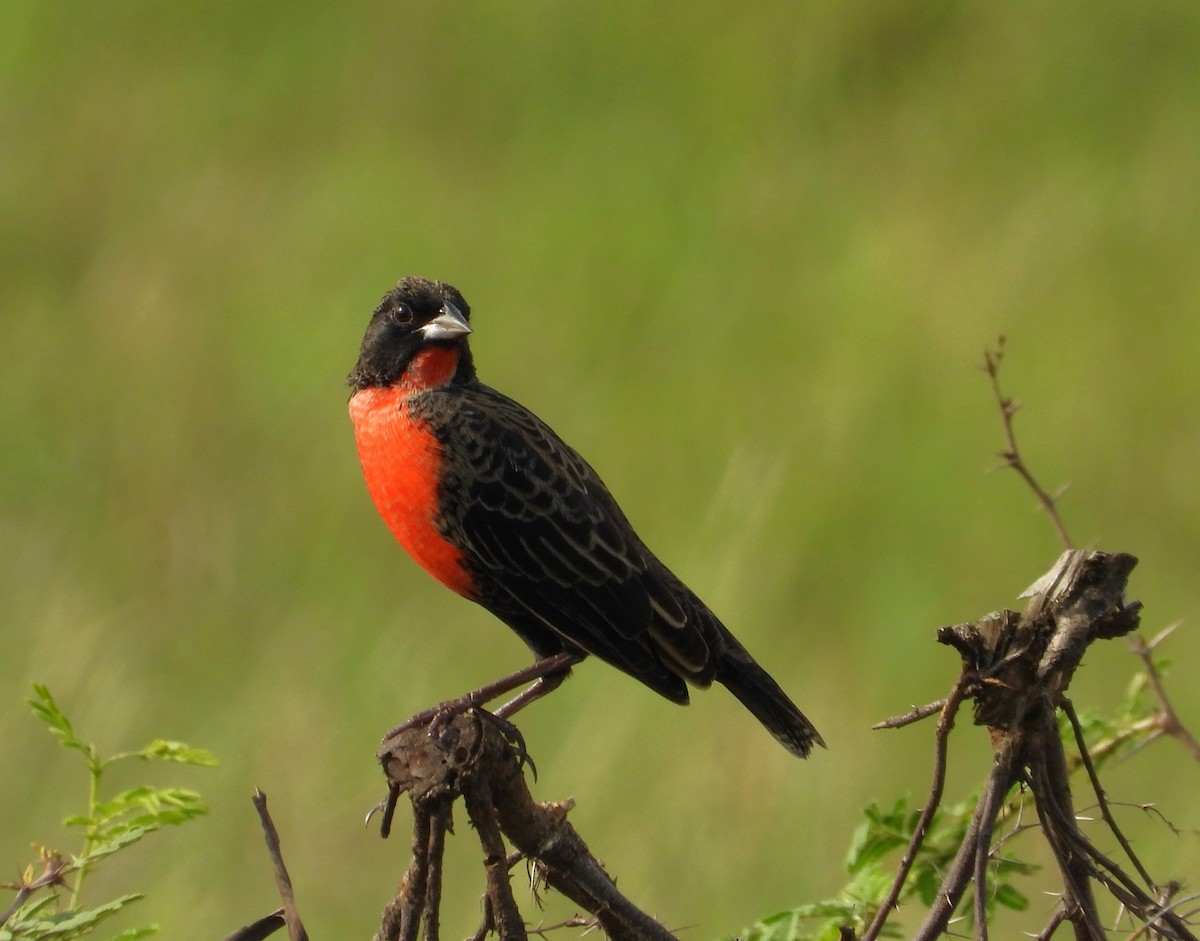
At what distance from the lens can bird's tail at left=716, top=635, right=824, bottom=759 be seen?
4574 mm

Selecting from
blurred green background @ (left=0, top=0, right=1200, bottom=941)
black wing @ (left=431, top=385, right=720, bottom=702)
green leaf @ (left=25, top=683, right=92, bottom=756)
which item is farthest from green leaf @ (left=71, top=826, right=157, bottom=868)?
blurred green background @ (left=0, top=0, right=1200, bottom=941)

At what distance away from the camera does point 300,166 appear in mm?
10383

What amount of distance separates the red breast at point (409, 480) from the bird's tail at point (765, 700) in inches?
26.6

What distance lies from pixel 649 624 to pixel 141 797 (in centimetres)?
173

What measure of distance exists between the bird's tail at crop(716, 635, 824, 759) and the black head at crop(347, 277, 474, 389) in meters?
1.03

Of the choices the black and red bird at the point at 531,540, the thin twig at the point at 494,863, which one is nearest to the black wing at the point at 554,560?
the black and red bird at the point at 531,540

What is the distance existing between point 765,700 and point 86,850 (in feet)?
7.10

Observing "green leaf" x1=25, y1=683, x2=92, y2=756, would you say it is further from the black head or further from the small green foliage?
the black head

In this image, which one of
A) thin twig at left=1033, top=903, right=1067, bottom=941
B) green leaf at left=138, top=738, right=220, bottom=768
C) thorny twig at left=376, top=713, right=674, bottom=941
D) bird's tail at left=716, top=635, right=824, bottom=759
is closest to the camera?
thin twig at left=1033, top=903, right=1067, bottom=941

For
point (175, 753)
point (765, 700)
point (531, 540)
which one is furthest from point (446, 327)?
point (175, 753)

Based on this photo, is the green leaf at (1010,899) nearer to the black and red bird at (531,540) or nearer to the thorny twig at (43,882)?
the black and red bird at (531,540)

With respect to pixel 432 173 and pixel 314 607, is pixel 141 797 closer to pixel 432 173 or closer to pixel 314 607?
pixel 314 607

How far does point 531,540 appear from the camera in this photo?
443cm

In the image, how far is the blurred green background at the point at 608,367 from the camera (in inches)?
260
